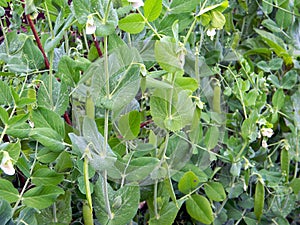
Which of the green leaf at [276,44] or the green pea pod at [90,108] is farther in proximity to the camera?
the green leaf at [276,44]

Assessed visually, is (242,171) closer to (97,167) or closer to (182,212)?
(182,212)

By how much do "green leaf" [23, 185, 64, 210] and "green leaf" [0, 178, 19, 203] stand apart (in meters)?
0.01

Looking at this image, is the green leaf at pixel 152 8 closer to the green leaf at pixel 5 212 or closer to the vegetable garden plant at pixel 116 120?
the vegetable garden plant at pixel 116 120

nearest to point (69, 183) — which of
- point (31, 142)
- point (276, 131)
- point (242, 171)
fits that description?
point (31, 142)

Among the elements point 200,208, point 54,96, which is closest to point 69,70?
point 54,96

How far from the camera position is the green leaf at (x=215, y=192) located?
64 centimetres

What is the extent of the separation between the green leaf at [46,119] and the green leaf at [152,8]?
0.45 feet

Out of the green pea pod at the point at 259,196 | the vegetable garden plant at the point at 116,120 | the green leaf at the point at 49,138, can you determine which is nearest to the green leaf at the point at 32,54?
the vegetable garden plant at the point at 116,120

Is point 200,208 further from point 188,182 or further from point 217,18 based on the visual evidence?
point 217,18

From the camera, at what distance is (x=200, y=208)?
24.3 inches

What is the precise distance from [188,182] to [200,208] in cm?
5

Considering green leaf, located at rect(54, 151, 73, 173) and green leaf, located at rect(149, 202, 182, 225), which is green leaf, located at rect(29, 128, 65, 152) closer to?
green leaf, located at rect(54, 151, 73, 173)

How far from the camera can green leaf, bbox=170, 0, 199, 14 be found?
544 millimetres

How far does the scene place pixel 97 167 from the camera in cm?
46
